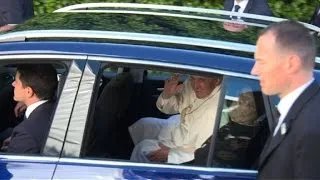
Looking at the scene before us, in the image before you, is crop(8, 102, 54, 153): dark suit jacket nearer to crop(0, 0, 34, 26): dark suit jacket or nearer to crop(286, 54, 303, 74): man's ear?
crop(286, 54, 303, 74): man's ear

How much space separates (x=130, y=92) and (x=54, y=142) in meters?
1.02

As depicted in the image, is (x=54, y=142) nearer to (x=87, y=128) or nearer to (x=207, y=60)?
(x=87, y=128)

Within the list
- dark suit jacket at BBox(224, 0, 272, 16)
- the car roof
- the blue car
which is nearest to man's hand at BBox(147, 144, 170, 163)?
the blue car

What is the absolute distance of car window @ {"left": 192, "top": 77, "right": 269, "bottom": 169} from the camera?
3123 mm

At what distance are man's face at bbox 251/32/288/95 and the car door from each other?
3.05 ft

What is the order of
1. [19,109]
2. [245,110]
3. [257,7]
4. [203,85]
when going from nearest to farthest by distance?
1. [245,110]
2. [203,85]
3. [19,109]
4. [257,7]

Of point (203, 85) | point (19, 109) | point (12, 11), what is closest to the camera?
point (203, 85)

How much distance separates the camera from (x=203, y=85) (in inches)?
134

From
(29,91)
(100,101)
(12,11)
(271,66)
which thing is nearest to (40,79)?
(29,91)

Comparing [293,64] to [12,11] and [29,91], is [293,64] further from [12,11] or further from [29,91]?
Result: [12,11]

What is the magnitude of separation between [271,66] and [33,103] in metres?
1.60

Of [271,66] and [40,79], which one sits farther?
[40,79]

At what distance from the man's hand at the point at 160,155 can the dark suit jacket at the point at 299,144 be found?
38.9 inches

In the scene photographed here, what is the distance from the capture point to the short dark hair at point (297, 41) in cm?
248
